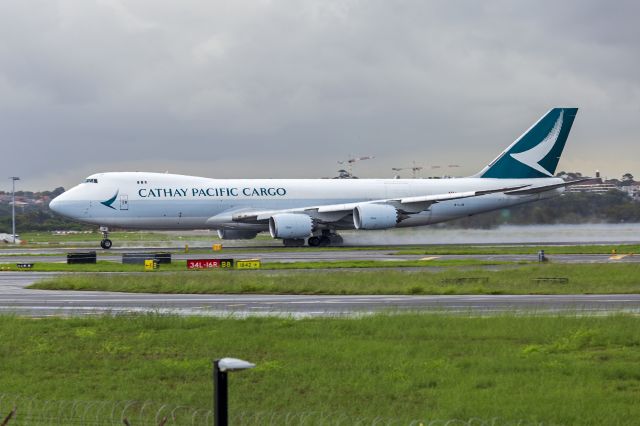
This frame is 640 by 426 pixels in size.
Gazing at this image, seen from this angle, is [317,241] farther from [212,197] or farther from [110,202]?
[110,202]

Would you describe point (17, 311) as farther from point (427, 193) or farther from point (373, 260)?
point (427, 193)

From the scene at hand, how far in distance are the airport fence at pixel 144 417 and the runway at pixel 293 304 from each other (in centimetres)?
1033

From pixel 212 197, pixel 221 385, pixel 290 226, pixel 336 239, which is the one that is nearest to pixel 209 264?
pixel 290 226

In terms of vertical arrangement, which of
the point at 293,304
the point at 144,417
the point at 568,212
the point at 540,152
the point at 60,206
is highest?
the point at 540,152

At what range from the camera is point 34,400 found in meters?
15.2

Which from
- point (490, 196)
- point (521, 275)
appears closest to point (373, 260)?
point (521, 275)

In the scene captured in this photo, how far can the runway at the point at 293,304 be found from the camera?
1028 inches

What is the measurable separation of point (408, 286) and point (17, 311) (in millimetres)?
13963

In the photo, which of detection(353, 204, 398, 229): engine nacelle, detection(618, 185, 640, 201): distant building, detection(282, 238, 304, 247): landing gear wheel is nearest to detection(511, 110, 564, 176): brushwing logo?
detection(618, 185, 640, 201): distant building

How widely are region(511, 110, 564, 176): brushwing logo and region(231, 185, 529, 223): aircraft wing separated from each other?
5391mm

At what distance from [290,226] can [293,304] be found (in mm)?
33720

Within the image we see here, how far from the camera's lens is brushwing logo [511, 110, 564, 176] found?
7150cm

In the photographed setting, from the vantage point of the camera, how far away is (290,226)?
6284 centimetres

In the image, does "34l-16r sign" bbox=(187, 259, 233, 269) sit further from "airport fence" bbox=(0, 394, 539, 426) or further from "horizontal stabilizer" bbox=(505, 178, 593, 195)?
"airport fence" bbox=(0, 394, 539, 426)
